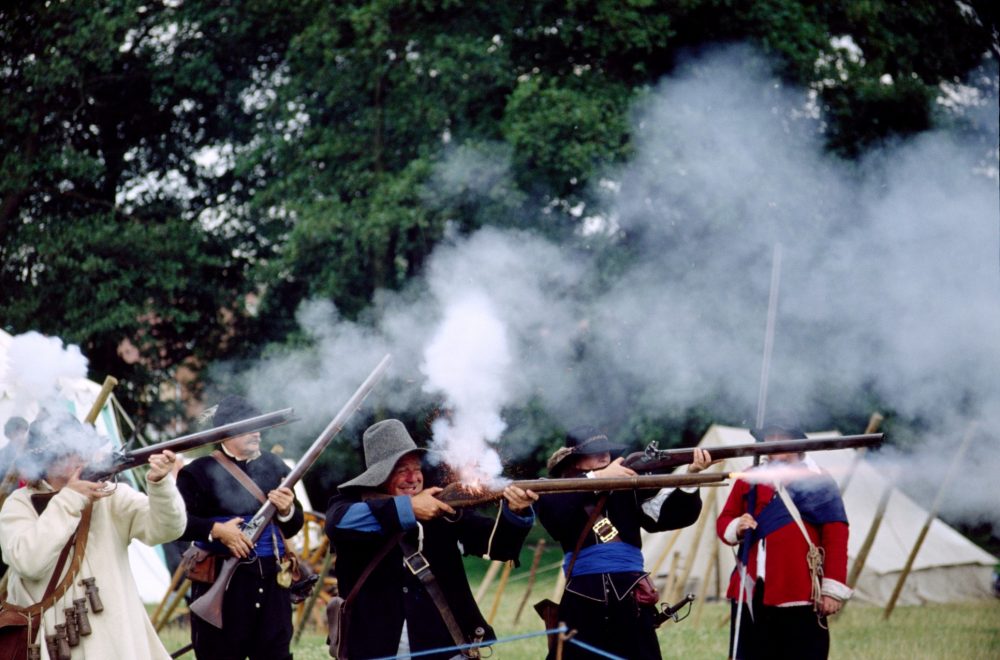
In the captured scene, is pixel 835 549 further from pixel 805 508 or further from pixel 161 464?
pixel 161 464

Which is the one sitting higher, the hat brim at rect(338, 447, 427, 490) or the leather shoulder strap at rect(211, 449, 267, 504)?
the hat brim at rect(338, 447, 427, 490)

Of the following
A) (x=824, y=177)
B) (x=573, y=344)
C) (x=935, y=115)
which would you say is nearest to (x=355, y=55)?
(x=573, y=344)

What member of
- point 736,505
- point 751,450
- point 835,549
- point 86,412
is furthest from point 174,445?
point 86,412

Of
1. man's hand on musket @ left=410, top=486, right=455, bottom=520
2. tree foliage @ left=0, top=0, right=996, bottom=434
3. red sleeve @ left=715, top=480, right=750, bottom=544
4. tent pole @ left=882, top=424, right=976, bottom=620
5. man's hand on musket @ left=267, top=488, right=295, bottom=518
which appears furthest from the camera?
tree foliage @ left=0, top=0, right=996, bottom=434

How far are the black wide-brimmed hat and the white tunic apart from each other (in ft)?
6.11

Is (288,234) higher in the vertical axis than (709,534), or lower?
higher

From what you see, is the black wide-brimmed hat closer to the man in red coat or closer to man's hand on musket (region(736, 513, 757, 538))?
the man in red coat

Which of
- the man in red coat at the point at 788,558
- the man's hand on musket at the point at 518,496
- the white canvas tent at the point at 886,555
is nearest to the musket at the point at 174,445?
the man's hand on musket at the point at 518,496

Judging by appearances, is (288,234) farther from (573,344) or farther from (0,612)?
(0,612)

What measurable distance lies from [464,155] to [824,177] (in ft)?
17.5

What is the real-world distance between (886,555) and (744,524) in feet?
29.5

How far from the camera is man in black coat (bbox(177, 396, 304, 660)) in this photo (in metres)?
6.39

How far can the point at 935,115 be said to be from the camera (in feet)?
54.2

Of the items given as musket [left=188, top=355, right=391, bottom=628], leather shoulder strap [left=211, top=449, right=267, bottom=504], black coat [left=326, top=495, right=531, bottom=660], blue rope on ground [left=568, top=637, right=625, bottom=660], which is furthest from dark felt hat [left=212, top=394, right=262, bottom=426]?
blue rope on ground [left=568, top=637, right=625, bottom=660]
